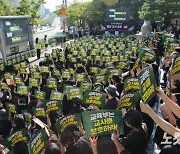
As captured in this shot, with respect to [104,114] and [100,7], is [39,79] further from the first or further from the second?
[100,7]

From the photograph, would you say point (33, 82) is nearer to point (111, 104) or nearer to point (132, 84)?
point (111, 104)

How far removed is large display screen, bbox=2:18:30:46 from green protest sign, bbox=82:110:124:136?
1388 centimetres

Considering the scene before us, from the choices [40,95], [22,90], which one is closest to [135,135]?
[40,95]

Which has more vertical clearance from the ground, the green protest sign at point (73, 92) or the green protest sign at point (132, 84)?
the green protest sign at point (132, 84)

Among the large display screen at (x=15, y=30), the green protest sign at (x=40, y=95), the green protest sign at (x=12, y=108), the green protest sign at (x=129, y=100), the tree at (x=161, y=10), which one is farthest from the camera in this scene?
the tree at (x=161, y=10)

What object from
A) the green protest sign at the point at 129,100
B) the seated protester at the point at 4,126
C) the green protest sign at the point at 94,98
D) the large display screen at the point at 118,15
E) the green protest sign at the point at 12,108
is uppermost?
the large display screen at the point at 118,15

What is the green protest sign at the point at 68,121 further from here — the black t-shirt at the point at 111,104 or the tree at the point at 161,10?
the tree at the point at 161,10

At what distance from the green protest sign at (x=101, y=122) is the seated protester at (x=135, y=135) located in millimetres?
231

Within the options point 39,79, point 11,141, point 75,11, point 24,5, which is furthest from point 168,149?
point 75,11

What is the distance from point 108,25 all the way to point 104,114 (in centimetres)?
3085

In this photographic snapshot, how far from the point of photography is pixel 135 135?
12.3 ft

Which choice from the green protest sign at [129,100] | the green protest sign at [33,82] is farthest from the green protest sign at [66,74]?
the green protest sign at [129,100]

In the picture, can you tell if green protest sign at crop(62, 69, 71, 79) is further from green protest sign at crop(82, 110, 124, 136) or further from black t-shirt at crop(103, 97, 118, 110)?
green protest sign at crop(82, 110, 124, 136)

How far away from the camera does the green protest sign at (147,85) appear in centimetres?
325
